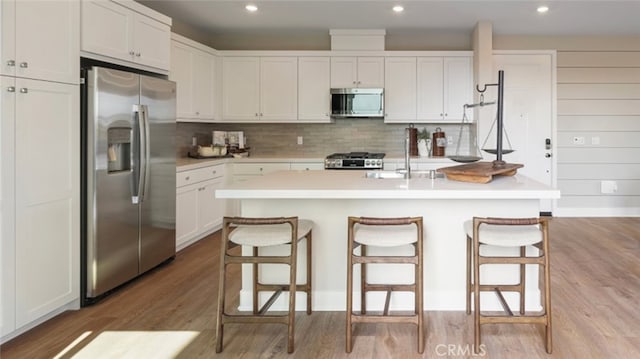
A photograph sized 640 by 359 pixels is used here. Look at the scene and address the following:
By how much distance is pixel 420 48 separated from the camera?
19.7ft

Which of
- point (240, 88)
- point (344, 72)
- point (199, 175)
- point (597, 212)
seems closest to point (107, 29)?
point (199, 175)

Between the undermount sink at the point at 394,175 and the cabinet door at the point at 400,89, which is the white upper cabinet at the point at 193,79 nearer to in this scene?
the cabinet door at the point at 400,89

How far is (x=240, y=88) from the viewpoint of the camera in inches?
229

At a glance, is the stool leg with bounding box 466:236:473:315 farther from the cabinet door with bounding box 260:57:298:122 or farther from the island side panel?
the cabinet door with bounding box 260:57:298:122

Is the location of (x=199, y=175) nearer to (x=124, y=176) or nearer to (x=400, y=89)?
(x=124, y=176)

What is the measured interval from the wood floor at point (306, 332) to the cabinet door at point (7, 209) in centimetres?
20

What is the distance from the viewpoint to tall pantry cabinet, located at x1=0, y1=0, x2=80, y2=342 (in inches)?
94.0

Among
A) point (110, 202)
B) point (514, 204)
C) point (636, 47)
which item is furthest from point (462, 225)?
point (636, 47)

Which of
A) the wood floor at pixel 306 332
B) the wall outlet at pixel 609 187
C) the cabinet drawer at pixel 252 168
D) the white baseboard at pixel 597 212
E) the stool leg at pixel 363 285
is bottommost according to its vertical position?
the wood floor at pixel 306 332

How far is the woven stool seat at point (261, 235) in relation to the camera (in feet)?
7.73

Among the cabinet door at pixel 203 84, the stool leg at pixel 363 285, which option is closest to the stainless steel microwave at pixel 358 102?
the cabinet door at pixel 203 84

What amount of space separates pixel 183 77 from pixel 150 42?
1171 mm

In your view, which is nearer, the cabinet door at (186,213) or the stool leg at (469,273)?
the stool leg at (469,273)

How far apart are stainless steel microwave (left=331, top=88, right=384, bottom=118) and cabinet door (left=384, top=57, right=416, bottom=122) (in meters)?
0.21
